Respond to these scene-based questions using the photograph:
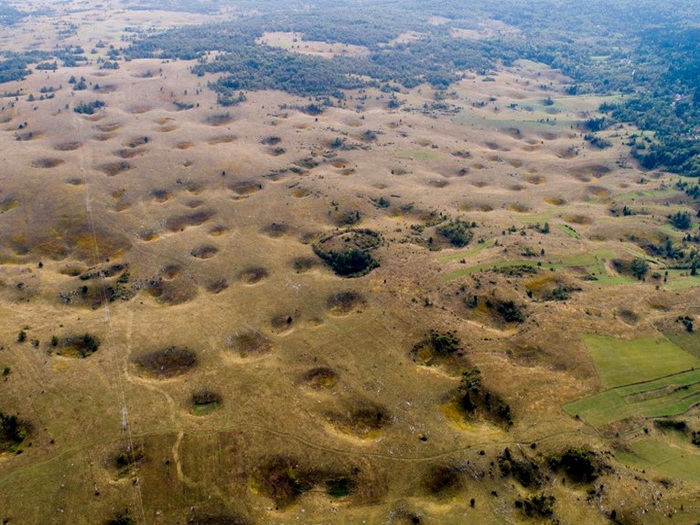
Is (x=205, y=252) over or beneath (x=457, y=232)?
beneath

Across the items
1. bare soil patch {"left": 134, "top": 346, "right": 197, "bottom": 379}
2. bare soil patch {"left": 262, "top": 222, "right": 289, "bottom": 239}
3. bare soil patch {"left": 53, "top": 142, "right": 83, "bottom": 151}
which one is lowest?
bare soil patch {"left": 134, "top": 346, "right": 197, "bottom": 379}

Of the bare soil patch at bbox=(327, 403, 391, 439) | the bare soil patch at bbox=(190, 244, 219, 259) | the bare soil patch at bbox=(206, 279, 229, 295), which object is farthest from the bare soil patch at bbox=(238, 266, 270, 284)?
the bare soil patch at bbox=(327, 403, 391, 439)

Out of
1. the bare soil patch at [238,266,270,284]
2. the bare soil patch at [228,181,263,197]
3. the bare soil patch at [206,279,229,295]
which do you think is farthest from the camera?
the bare soil patch at [228,181,263,197]

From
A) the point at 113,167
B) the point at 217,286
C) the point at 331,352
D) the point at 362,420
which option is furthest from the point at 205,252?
the point at 362,420

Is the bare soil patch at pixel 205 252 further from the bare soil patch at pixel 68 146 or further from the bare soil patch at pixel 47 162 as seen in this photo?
the bare soil patch at pixel 68 146

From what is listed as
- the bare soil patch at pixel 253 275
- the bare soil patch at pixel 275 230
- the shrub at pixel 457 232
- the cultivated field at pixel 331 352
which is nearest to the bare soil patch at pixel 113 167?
the cultivated field at pixel 331 352

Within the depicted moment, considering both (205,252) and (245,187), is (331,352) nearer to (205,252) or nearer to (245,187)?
(205,252)

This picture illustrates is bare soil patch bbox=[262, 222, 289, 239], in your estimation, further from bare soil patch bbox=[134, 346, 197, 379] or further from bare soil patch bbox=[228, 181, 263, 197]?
bare soil patch bbox=[134, 346, 197, 379]

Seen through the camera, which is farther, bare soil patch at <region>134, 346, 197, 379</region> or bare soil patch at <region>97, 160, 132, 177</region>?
bare soil patch at <region>97, 160, 132, 177</region>

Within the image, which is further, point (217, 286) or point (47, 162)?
point (47, 162)

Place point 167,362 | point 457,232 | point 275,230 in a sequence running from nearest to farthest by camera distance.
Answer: point 167,362
point 457,232
point 275,230

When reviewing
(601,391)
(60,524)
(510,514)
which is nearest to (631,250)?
(601,391)
